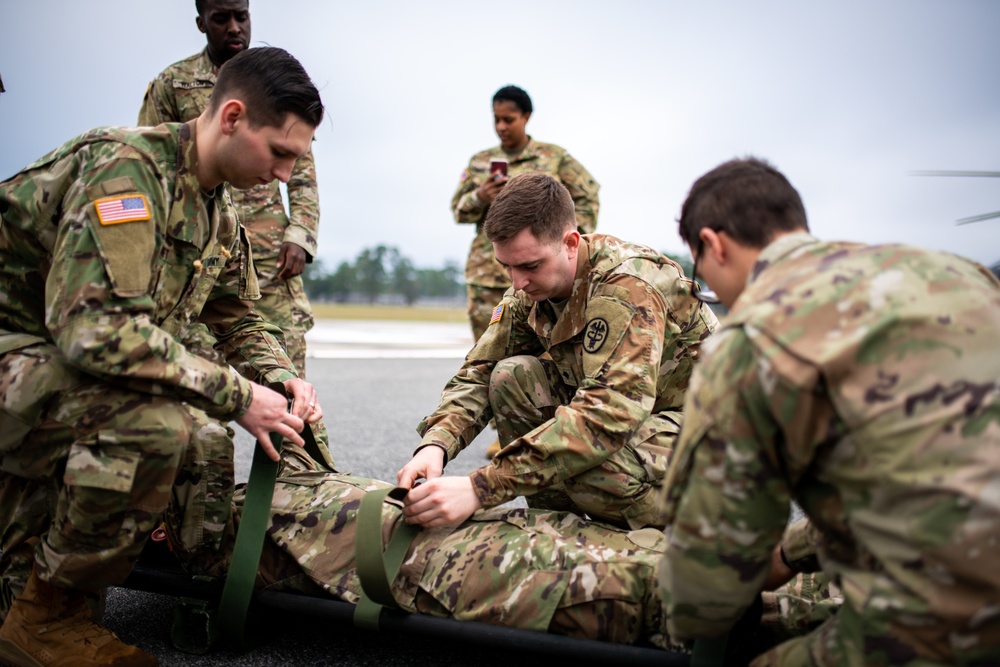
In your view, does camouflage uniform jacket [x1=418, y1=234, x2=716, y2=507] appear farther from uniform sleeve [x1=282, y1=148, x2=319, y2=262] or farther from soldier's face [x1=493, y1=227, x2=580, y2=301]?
uniform sleeve [x1=282, y1=148, x2=319, y2=262]

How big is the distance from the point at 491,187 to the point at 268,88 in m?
2.87

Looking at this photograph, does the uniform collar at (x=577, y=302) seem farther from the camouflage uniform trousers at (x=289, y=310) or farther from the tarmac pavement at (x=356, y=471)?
the camouflage uniform trousers at (x=289, y=310)

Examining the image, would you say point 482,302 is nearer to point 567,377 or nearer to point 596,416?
point 567,377

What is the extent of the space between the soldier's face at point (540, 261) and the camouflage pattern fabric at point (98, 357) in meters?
0.85

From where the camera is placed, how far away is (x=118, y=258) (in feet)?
6.17

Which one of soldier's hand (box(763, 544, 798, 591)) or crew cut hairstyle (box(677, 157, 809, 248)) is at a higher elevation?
crew cut hairstyle (box(677, 157, 809, 248))

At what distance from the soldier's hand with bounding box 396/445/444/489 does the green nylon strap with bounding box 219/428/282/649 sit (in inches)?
13.5

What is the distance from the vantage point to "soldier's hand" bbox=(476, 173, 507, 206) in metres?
4.84

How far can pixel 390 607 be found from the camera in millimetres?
1928

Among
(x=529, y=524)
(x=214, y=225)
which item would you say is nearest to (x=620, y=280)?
(x=529, y=524)

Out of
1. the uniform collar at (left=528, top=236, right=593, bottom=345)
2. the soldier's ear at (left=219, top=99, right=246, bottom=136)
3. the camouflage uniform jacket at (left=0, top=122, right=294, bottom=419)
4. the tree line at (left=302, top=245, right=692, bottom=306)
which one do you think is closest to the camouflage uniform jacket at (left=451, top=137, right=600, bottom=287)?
the uniform collar at (left=528, top=236, right=593, bottom=345)

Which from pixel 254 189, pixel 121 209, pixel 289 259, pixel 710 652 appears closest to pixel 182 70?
pixel 254 189

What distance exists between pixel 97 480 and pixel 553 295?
4.40 feet

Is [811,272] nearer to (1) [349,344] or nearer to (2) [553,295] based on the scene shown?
(2) [553,295]
